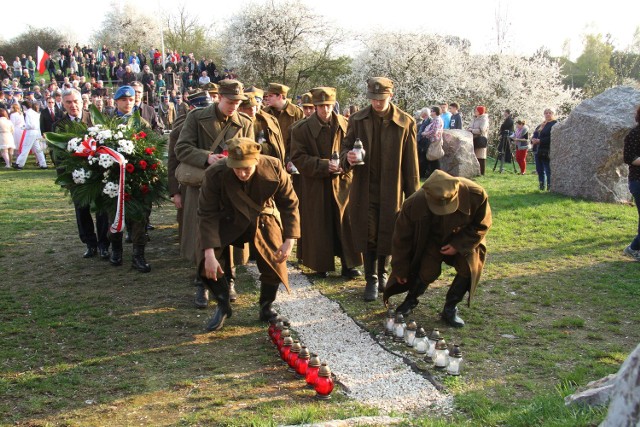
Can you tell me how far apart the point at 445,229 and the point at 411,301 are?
0.95 metres

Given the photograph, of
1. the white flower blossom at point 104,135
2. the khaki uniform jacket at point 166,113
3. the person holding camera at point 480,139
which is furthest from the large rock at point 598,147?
the khaki uniform jacket at point 166,113

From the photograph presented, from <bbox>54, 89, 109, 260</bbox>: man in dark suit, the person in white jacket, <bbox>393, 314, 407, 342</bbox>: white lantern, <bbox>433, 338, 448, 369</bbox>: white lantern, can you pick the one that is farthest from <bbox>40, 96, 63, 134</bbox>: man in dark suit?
<bbox>433, 338, 448, 369</bbox>: white lantern

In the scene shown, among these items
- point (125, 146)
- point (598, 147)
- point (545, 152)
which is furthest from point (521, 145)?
point (125, 146)

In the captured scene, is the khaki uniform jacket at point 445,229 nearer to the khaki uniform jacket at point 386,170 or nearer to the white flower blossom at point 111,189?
the khaki uniform jacket at point 386,170

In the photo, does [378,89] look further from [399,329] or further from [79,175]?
[79,175]

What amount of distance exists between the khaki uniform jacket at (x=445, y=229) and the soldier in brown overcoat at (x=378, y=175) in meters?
1.12

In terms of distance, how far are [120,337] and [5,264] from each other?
3711 mm

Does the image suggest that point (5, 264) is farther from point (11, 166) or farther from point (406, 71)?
point (406, 71)

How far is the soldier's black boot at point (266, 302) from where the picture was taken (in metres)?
6.38

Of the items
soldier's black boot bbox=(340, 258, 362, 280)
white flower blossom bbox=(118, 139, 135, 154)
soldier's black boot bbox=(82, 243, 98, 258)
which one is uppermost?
white flower blossom bbox=(118, 139, 135, 154)

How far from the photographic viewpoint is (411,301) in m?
6.55

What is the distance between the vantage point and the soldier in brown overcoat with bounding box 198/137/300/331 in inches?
229

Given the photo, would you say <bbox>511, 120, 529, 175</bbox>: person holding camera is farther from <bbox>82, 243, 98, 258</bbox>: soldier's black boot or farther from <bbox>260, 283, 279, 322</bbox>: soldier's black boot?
<bbox>260, 283, 279, 322</bbox>: soldier's black boot

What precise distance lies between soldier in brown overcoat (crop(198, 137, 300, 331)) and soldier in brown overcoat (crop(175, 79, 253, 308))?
1.06 m
